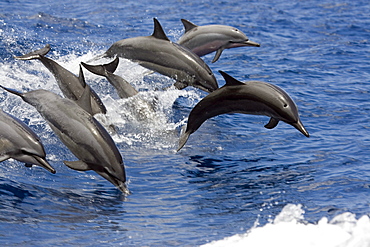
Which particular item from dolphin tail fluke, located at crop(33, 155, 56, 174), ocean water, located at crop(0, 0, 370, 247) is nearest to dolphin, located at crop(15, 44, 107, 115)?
ocean water, located at crop(0, 0, 370, 247)

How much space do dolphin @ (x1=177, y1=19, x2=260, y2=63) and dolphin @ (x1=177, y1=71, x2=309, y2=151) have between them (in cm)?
343

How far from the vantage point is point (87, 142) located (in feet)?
27.9

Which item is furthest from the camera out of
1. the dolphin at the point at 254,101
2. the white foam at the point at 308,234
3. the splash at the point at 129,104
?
the splash at the point at 129,104

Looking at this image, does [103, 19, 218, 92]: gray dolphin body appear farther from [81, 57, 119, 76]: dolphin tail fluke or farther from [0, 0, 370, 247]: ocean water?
[0, 0, 370, 247]: ocean water

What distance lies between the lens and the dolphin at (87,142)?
8.46m

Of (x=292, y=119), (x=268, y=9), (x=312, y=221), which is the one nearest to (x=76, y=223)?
(x=312, y=221)

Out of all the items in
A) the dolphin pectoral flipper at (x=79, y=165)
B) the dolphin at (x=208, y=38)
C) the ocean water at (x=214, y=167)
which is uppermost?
the dolphin at (x=208, y=38)

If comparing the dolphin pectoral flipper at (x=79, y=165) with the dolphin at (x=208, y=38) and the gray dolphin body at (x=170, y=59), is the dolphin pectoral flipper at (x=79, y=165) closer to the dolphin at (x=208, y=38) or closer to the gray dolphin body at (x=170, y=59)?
the gray dolphin body at (x=170, y=59)

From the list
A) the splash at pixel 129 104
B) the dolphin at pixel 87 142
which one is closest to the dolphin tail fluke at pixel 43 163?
the dolphin at pixel 87 142

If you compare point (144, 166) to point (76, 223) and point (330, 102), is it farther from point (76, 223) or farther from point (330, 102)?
point (330, 102)

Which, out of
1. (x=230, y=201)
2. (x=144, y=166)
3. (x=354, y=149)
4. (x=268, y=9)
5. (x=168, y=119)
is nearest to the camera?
(x=230, y=201)

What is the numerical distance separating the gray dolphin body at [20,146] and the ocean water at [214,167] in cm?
64

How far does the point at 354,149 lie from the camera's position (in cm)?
1084

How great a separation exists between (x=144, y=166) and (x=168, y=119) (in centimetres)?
280
